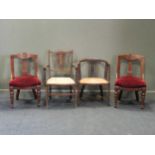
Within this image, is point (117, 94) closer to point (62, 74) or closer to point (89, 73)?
point (89, 73)

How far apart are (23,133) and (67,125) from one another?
22.1 inches

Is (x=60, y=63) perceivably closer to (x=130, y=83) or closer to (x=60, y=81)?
(x=60, y=81)

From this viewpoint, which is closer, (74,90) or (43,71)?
(74,90)

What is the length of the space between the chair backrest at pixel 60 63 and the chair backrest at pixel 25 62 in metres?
0.25

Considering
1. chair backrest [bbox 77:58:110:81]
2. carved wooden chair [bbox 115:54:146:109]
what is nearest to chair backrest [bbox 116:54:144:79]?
carved wooden chair [bbox 115:54:146:109]

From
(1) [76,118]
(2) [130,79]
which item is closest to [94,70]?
(2) [130,79]

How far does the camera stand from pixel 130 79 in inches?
148

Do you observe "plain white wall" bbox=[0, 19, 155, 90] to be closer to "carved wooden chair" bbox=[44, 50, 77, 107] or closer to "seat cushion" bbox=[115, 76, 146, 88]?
"carved wooden chair" bbox=[44, 50, 77, 107]

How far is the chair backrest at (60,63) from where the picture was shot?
161 inches

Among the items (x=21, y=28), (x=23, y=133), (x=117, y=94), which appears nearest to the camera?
(x=23, y=133)

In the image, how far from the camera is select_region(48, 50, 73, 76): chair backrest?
161 inches

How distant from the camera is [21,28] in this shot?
13.3 feet

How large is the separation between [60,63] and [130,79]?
117 cm

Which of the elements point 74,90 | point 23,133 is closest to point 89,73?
point 74,90
